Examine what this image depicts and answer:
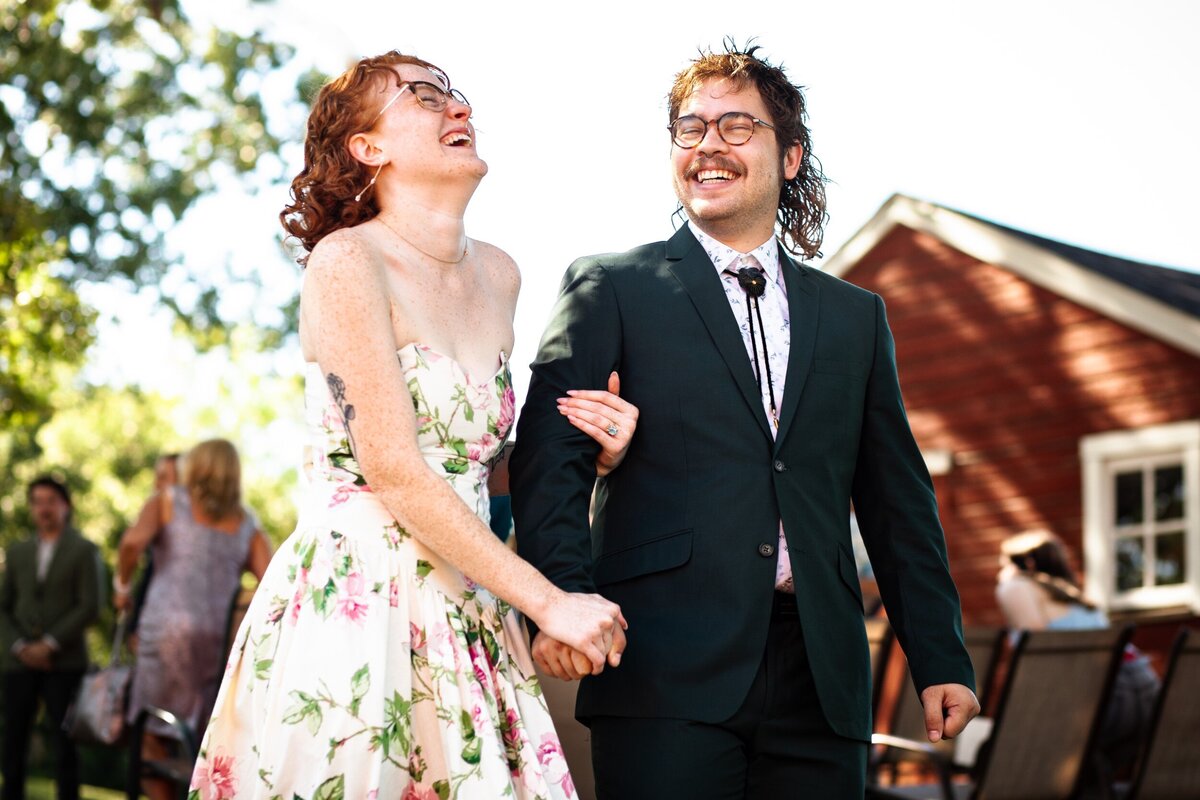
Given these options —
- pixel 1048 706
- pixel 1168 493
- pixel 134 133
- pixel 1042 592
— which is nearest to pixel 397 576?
pixel 1048 706

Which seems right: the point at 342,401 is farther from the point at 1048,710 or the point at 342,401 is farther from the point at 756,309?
the point at 1048,710

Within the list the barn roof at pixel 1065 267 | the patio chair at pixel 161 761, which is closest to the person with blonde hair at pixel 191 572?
the patio chair at pixel 161 761

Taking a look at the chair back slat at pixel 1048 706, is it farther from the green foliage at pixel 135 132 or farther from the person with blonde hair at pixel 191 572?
the green foliage at pixel 135 132

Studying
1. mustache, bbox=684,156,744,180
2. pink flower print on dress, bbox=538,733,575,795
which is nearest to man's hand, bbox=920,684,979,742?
pink flower print on dress, bbox=538,733,575,795

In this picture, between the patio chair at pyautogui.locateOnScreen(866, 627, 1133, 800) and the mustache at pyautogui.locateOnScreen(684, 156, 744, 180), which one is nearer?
the mustache at pyautogui.locateOnScreen(684, 156, 744, 180)

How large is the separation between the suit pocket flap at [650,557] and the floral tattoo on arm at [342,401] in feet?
2.17

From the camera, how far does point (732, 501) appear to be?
120 inches

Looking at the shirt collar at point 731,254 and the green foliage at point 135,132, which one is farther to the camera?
the green foliage at point 135,132

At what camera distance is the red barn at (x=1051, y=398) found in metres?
12.7

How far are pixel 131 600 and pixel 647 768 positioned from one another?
5.86m

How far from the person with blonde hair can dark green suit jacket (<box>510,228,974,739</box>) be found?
4.20 meters

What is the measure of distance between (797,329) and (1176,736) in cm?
396

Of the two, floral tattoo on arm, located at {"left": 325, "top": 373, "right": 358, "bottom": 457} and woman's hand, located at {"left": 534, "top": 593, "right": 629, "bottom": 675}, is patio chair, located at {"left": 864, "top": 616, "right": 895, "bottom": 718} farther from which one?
floral tattoo on arm, located at {"left": 325, "top": 373, "right": 358, "bottom": 457}

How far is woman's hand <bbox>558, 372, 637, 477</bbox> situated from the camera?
9.84ft
